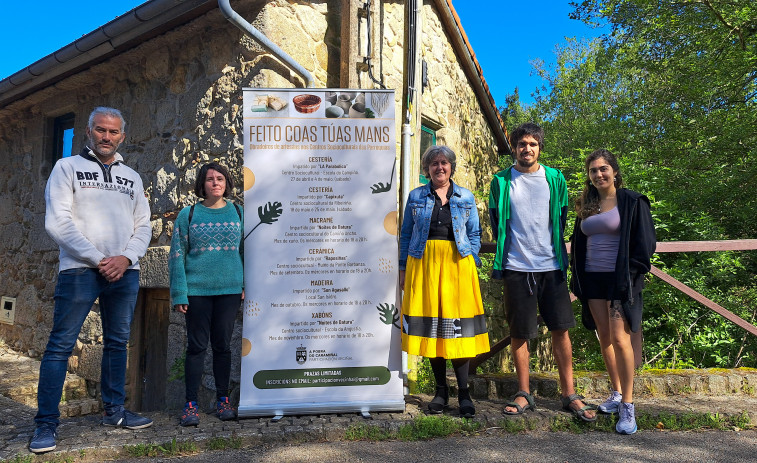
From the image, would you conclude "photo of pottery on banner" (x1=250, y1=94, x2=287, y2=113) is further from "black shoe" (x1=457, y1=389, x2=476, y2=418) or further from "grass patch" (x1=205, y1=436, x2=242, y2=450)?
"black shoe" (x1=457, y1=389, x2=476, y2=418)

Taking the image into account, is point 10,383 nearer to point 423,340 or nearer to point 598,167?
point 423,340

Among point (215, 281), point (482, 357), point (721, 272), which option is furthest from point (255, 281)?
point (721, 272)

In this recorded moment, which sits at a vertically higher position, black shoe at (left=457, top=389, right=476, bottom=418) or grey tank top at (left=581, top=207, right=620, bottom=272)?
grey tank top at (left=581, top=207, right=620, bottom=272)

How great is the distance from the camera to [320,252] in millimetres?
3307

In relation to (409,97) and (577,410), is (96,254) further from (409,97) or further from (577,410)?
(577,410)

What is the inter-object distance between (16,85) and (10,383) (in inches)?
123

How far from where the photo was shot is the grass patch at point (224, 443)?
109 inches

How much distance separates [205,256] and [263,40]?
1.70m

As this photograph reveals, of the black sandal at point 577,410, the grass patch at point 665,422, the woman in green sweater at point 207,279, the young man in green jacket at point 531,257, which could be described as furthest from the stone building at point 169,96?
the grass patch at point 665,422

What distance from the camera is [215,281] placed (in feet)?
10.2

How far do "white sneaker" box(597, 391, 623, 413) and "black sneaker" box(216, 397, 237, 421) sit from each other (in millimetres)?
2289

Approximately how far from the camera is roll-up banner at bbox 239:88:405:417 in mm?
3232

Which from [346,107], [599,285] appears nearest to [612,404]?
[599,285]

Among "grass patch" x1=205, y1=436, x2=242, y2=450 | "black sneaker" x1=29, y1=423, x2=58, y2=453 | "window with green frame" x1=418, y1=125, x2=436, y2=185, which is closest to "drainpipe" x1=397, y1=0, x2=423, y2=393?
"window with green frame" x1=418, y1=125, x2=436, y2=185
